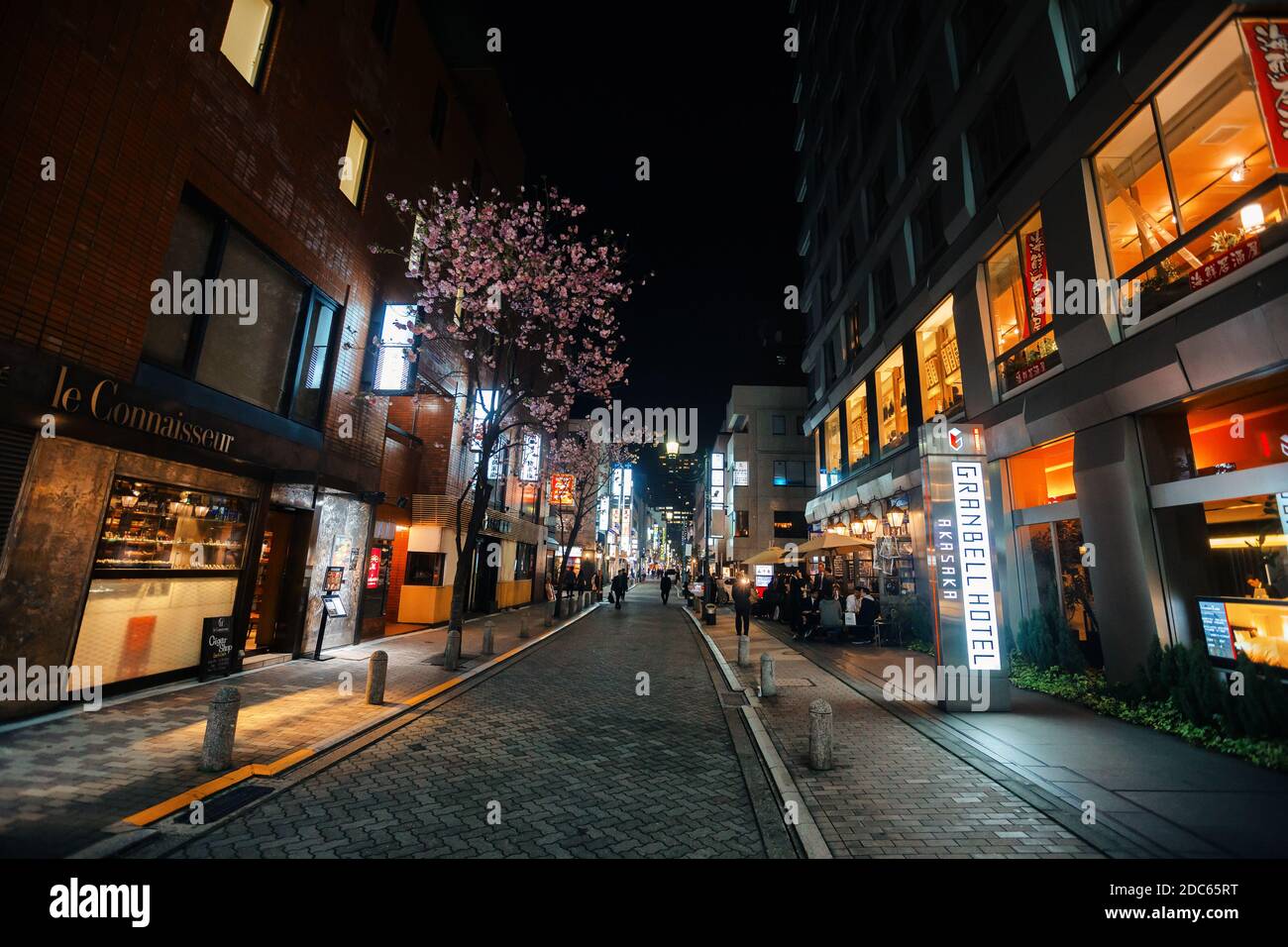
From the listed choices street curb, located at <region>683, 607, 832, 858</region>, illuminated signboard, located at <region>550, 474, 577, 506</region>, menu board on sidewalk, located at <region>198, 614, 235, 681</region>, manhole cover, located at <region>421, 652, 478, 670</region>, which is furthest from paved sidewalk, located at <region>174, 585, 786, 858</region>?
illuminated signboard, located at <region>550, 474, 577, 506</region>

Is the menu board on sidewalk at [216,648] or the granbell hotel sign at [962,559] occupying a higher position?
the granbell hotel sign at [962,559]

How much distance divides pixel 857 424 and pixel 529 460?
16.2 metres

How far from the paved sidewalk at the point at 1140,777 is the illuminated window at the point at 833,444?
57.4 feet

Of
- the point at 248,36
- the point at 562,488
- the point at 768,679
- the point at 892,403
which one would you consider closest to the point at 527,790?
→ the point at 768,679

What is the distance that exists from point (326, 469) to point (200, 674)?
4881 mm

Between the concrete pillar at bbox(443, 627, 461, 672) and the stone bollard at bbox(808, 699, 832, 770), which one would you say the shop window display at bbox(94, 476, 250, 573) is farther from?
the stone bollard at bbox(808, 699, 832, 770)

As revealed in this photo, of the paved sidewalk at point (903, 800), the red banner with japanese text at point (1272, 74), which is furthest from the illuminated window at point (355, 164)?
the red banner with japanese text at point (1272, 74)

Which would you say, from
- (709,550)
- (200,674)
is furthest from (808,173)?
(709,550)

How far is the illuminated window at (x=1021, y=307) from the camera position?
11.3 m

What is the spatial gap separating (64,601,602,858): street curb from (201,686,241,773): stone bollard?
0.19 meters

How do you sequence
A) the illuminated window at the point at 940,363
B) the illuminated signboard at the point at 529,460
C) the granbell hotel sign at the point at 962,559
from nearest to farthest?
the granbell hotel sign at the point at 962,559
the illuminated window at the point at 940,363
the illuminated signboard at the point at 529,460

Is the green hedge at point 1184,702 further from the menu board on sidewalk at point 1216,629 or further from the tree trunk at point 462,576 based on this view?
the tree trunk at point 462,576
